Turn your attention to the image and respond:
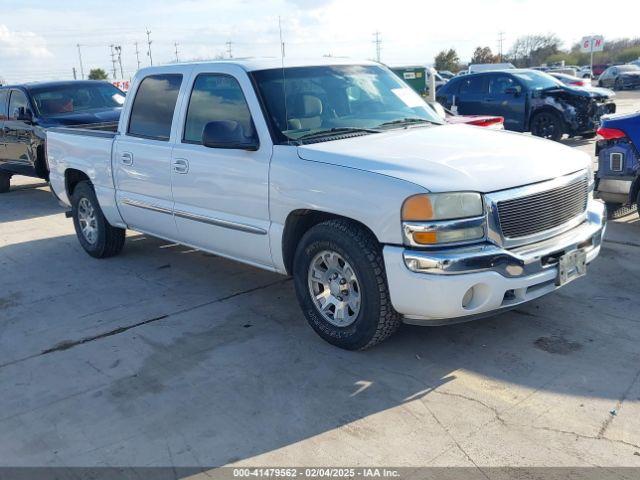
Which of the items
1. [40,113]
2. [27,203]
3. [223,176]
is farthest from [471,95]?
[223,176]

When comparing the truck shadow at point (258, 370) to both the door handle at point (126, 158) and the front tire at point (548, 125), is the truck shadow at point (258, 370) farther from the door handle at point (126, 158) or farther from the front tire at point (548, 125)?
the front tire at point (548, 125)

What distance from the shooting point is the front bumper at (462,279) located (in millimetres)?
3641

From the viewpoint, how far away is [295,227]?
451 cm

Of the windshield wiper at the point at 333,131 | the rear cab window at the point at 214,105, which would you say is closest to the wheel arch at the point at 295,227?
the windshield wiper at the point at 333,131

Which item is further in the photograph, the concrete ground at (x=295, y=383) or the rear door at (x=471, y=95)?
the rear door at (x=471, y=95)

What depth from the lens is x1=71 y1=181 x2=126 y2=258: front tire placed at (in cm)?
676

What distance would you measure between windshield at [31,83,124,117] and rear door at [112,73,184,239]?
5.39m

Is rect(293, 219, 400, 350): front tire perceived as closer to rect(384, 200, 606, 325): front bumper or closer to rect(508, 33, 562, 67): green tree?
rect(384, 200, 606, 325): front bumper

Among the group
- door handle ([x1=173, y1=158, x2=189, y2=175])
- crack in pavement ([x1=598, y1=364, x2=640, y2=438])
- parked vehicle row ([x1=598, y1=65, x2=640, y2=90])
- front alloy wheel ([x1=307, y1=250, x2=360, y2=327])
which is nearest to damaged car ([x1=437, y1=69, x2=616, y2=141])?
door handle ([x1=173, y1=158, x2=189, y2=175])

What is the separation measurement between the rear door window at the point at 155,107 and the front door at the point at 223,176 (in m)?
0.24

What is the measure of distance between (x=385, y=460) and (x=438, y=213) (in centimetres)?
137

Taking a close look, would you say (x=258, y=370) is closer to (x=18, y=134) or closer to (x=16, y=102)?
(x=18, y=134)

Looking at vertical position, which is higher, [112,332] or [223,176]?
[223,176]

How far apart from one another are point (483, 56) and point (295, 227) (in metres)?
75.3
